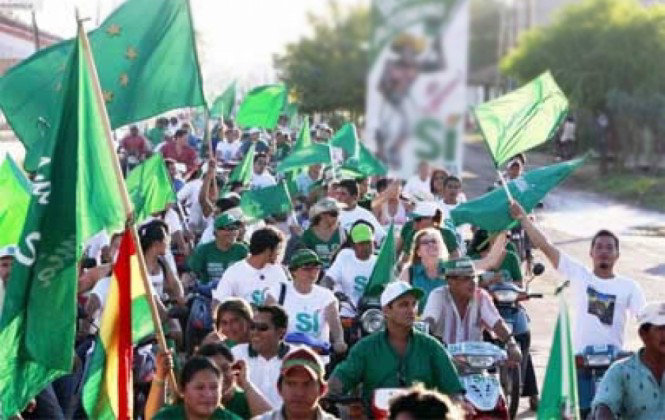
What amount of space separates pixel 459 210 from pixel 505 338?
2.63 meters

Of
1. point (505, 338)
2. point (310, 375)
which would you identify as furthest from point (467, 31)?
point (505, 338)

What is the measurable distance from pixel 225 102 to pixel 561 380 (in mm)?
24220

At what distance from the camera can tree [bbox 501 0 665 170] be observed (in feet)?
71.8

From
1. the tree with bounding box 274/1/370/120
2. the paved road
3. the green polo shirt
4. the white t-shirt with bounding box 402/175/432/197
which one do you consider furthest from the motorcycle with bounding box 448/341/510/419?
the white t-shirt with bounding box 402/175/432/197

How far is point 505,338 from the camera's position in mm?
9945

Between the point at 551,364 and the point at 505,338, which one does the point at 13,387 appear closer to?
the point at 551,364

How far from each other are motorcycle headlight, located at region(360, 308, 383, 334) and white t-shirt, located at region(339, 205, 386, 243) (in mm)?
3342

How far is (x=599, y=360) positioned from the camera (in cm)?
926

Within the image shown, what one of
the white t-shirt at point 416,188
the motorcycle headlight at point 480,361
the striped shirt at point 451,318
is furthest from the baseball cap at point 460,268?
the white t-shirt at point 416,188

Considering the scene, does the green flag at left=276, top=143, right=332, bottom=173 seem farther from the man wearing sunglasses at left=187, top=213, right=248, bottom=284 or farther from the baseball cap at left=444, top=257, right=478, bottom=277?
the baseball cap at left=444, top=257, right=478, bottom=277

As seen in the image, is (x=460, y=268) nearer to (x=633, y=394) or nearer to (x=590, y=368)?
(x=590, y=368)

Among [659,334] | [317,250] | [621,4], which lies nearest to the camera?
[659,334]

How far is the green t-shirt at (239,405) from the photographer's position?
763 cm

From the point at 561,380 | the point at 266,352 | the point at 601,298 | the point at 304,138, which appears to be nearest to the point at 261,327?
the point at 266,352
